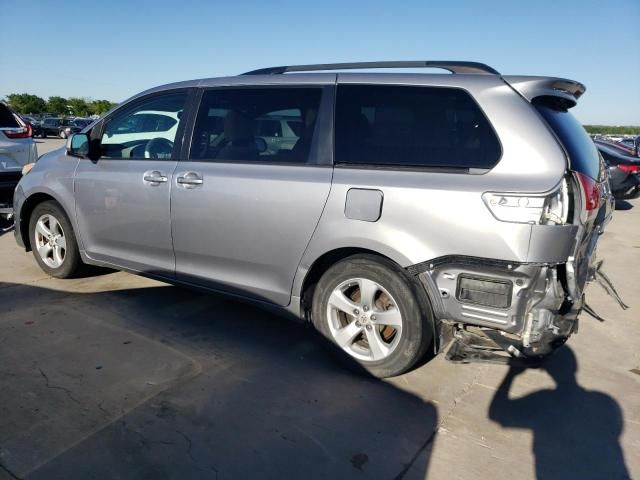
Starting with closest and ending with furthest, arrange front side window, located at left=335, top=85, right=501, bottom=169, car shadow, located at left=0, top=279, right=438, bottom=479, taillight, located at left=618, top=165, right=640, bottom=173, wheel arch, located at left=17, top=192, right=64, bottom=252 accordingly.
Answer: car shadow, located at left=0, top=279, right=438, bottom=479, front side window, located at left=335, top=85, right=501, bottom=169, wheel arch, located at left=17, top=192, right=64, bottom=252, taillight, located at left=618, top=165, right=640, bottom=173

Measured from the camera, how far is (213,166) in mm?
3717

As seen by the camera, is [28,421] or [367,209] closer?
[28,421]

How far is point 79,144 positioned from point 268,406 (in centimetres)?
297

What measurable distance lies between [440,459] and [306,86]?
2.40 metres

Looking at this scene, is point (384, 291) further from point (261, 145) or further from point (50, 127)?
point (50, 127)

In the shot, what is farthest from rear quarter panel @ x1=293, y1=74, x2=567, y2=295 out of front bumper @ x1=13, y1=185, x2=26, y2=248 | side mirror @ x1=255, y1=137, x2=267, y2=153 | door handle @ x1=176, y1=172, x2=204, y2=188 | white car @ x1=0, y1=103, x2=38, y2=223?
white car @ x1=0, y1=103, x2=38, y2=223

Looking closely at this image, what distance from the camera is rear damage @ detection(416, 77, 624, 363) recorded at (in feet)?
8.66

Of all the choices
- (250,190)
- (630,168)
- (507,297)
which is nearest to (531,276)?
(507,297)

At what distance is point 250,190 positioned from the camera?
11.4ft

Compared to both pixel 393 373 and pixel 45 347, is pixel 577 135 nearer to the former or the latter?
pixel 393 373

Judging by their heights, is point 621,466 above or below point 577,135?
below

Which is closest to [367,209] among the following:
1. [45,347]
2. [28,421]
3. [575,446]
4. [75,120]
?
[575,446]

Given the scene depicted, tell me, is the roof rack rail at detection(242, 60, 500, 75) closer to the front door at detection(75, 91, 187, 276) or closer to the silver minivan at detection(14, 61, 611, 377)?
the silver minivan at detection(14, 61, 611, 377)

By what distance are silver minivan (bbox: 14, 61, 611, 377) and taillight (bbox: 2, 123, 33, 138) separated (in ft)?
12.6
